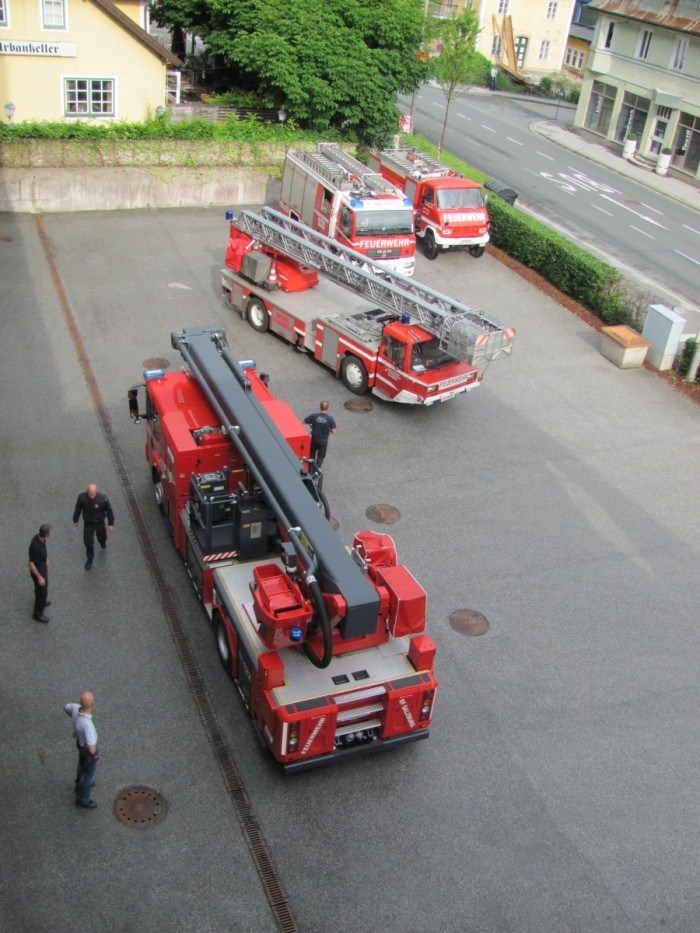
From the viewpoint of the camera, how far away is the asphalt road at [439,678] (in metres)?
9.25

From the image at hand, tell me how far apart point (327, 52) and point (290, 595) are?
86.0 ft

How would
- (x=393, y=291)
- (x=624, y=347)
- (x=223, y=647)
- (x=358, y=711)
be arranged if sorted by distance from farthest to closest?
(x=624, y=347)
(x=393, y=291)
(x=223, y=647)
(x=358, y=711)

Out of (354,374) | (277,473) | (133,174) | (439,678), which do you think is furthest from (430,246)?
(439,678)

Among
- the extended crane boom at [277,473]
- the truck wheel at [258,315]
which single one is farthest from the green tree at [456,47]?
the extended crane boom at [277,473]

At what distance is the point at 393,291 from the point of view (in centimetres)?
1792

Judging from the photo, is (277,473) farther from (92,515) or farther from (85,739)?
(85,739)

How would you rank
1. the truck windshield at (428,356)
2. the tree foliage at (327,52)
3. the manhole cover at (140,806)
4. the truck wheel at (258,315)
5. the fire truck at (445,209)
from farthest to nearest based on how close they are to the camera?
1. the tree foliage at (327,52)
2. the fire truck at (445,209)
3. the truck wheel at (258,315)
4. the truck windshield at (428,356)
5. the manhole cover at (140,806)

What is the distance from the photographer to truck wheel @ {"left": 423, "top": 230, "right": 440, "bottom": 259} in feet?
88.3

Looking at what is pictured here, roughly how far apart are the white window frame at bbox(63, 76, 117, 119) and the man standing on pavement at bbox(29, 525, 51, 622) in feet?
72.8

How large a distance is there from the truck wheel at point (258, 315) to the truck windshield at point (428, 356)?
182 inches

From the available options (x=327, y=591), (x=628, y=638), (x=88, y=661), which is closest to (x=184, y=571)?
(x=88, y=661)

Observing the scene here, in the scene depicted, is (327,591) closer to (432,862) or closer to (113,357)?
(432,862)

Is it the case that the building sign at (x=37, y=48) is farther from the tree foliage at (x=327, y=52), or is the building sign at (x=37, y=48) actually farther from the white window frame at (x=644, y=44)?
the white window frame at (x=644, y=44)

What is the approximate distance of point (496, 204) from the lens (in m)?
28.3
